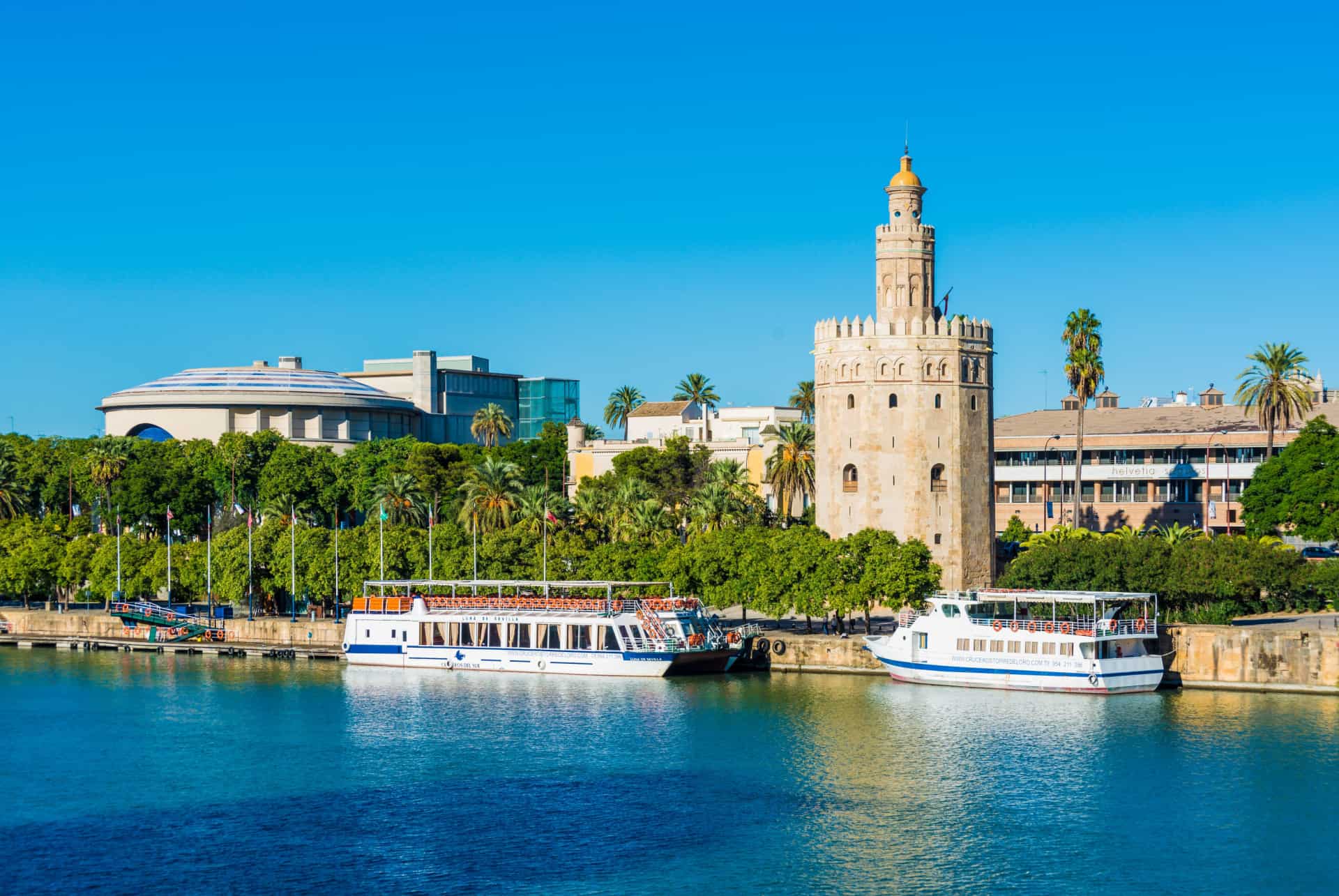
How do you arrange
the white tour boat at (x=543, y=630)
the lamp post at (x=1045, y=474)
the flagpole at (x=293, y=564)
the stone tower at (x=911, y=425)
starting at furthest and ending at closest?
the lamp post at (x=1045, y=474) < the flagpole at (x=293, y=564) < the stone tower at (x=911, y=425) < the white tour boat at (x=543, y=630)

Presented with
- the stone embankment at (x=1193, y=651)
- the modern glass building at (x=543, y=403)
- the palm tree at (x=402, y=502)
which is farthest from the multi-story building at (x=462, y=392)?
the stone embankment at (x=1193, y=651)

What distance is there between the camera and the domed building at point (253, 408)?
474 feet

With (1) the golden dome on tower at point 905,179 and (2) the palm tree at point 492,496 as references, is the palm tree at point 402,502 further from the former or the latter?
(1) the golden dome on tower at point 905,179

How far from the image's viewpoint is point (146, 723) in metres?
58.7

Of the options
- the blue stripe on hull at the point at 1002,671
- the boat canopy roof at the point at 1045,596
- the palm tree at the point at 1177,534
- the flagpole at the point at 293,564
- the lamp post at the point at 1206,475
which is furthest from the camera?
the lamp post at the point at 1206,475

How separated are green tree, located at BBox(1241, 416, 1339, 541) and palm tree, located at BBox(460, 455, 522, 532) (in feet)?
123

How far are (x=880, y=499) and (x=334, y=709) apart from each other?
28.1m

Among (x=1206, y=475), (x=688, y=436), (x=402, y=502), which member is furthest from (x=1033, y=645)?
(x=688, y=436)

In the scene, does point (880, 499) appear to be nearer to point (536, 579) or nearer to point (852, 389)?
point (852, 389)

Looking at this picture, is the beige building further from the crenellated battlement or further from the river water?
the river water

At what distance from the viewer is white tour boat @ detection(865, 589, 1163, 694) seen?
200 feet

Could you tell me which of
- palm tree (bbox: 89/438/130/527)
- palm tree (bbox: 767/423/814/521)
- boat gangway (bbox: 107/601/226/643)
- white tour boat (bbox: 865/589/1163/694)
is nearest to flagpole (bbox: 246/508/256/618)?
boat gangway (bbox: 107/601/226/643)

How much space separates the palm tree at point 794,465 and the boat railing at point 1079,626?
24.7m

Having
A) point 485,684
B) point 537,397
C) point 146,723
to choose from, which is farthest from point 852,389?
point 537,397
